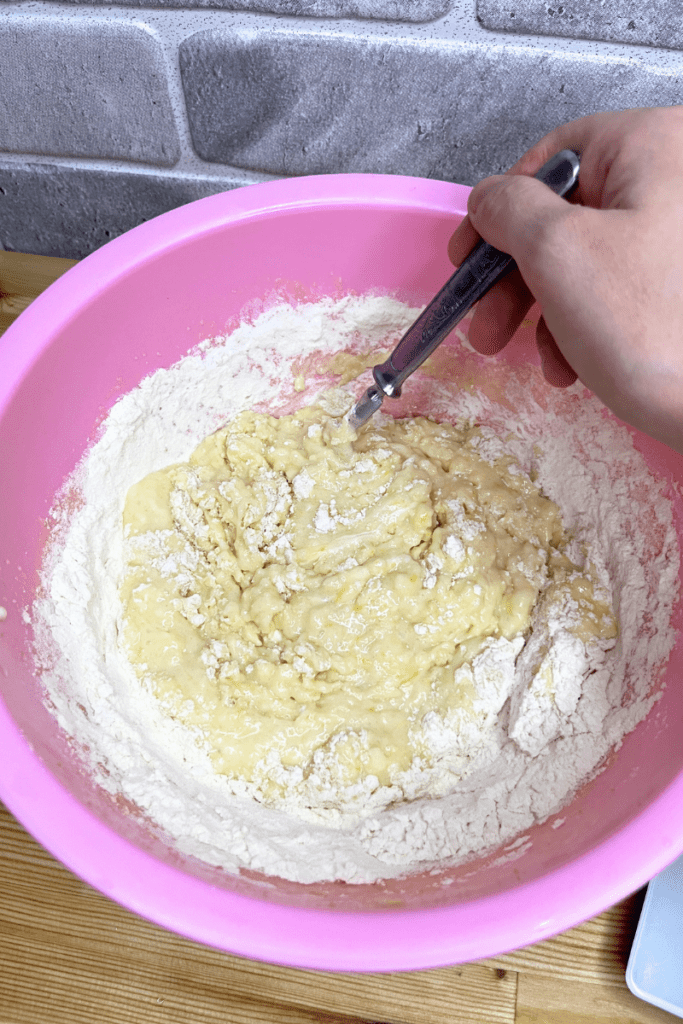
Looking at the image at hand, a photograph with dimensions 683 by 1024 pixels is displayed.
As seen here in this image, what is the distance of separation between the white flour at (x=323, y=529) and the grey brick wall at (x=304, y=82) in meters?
0.22

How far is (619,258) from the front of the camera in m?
0.51

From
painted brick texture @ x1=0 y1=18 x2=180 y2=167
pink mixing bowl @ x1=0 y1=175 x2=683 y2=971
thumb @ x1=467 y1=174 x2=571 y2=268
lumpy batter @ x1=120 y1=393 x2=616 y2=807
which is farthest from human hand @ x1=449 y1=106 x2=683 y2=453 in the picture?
painted brick texture @ x1=0 y1=18 x2=180 y2=167

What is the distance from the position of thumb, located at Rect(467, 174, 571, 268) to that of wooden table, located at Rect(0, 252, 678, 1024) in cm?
69

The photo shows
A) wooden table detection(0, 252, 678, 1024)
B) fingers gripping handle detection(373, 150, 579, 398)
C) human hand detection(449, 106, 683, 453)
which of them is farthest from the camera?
wooden table detection(0, 252, 678, 1024)

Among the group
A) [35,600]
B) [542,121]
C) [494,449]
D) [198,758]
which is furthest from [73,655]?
[542,121]

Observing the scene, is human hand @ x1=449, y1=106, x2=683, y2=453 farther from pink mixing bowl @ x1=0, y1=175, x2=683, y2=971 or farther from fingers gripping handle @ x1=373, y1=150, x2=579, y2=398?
pink mixing bowl @ x1=0, y1=175, x2=683, y2=971

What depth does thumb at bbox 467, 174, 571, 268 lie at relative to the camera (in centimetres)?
54

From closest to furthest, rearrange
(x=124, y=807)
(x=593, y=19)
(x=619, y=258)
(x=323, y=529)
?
(x=619, y=258) → (x=124, y=807) → (x=593, y=19) → (x=323, y=529)

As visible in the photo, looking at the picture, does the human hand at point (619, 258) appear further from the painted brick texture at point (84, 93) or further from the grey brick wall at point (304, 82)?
the painted brick texture at point (84, 93)

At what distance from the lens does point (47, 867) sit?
79cm

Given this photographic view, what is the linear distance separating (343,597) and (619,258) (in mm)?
477

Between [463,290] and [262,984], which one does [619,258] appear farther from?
[262,984]

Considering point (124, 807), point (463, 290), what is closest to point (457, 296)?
point (463, 290)

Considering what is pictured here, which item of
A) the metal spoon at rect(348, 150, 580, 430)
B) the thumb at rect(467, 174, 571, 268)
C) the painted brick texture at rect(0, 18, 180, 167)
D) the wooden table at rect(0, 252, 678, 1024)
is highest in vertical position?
the thumb at rect(467, 174, 571, 268)
